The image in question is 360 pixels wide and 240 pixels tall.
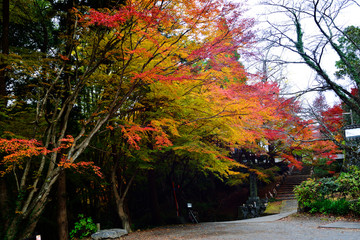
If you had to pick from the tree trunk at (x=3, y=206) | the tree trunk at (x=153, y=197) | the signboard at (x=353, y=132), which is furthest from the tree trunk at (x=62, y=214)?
the signboard at (x=353, y=132)

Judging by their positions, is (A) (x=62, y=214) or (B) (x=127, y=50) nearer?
(B) (x=127, y=50)

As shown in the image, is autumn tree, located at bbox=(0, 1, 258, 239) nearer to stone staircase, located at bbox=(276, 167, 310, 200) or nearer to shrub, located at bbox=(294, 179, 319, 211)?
shrub, located at bbox=(294, 179, 319, 211)

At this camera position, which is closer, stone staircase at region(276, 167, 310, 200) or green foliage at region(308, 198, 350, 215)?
green foliage at region(308, 198, 350, 215)

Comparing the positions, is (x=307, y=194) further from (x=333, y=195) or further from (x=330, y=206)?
(x=330, y=206)

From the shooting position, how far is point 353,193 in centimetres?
927

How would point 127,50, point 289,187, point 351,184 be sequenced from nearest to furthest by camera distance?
point 127,50 < point 351,184 < point 289,187

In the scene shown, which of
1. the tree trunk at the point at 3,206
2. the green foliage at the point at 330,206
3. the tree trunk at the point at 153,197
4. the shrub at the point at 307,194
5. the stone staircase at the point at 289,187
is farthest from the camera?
the stone staircase at the point at 289,187

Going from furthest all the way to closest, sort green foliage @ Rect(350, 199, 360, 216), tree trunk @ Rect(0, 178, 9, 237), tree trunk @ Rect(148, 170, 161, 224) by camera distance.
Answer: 1. tree trunk @ Rect(148, 170, 161, 224)
2. green foliage @ Rect(350, 199, 360, 216)
3. tree trunk @ Rect(0, 178, 9, 237)

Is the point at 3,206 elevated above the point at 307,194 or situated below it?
above

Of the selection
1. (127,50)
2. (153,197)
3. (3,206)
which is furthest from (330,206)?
(3,206)

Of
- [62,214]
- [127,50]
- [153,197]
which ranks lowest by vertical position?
[153,197]

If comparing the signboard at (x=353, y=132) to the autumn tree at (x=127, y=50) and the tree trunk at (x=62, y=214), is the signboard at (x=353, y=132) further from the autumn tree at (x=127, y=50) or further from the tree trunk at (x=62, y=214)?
the tree trunk at (x=62, y=214)

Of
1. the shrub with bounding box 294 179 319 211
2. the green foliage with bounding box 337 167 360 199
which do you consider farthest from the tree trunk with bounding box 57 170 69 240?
the green foliage with bounding box 337 167 360 199

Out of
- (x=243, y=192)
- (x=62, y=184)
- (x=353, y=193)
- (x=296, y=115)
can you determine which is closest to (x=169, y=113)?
(x=62, y=184)
